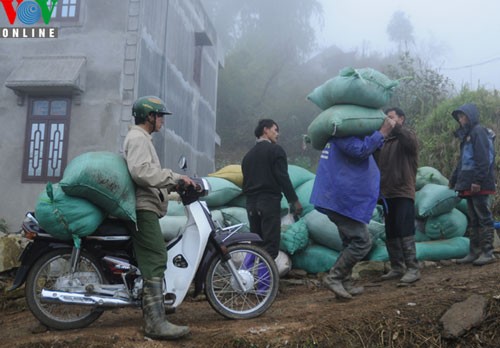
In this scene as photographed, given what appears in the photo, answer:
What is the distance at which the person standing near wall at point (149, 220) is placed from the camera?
11.8 feet

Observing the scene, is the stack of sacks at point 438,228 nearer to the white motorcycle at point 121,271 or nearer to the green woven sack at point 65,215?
the white motorcycle at point 121,271

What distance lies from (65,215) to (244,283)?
1.39 m

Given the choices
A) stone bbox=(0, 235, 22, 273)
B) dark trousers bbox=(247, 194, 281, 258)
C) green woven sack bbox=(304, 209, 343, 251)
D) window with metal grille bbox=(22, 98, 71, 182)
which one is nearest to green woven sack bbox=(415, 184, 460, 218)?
green woven sack bbox=(304, 209, 343, 251)

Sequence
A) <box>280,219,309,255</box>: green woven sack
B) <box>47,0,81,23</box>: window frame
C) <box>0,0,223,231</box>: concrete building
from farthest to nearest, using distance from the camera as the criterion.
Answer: <box>47,0,81,23</box>: window frame
<box>0,0,223,231</box>: concrete building
<box>280,219,309,255</box>: green woven sack

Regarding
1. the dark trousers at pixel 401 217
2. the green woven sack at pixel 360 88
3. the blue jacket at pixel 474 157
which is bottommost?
the dark trousers at pixel 401 217

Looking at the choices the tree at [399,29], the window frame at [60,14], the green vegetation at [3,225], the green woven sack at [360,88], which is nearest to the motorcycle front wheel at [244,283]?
the green woven sack at [360,88]

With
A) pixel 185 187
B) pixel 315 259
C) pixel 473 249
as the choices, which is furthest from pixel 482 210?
pixel 185 187

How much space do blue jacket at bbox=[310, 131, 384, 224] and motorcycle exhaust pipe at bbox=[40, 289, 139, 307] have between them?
1.81 metres

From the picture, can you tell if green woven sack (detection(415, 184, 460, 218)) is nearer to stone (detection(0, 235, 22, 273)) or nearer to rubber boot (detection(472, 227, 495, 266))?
rubber boot (detection(472, 227, 495, 266))

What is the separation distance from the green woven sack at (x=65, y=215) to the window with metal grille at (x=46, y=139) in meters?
6.41

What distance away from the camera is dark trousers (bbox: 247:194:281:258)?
5184mm

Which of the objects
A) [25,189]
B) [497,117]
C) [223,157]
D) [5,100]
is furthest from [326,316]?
[223,157]

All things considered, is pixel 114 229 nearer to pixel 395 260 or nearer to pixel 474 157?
pixel 395 260

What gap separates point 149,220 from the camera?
148 inches
